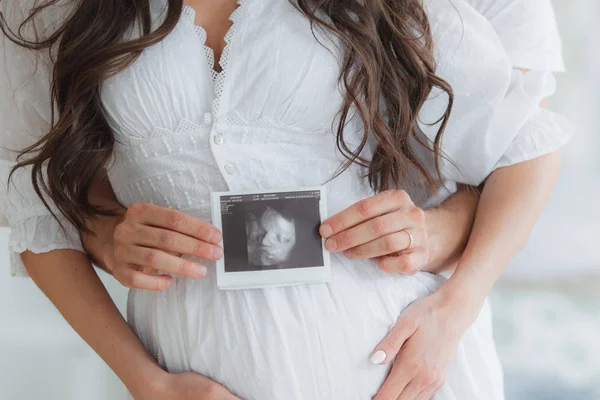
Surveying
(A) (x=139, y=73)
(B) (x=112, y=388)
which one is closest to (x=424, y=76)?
(A) (x=139, y=73)

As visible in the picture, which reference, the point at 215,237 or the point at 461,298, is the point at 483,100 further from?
the point at 215,237

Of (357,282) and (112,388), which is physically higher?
(357,282)

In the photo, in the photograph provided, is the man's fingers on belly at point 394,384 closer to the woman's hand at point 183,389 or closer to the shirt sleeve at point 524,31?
the woman's hand at point 183,389

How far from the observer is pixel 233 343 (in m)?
1.17

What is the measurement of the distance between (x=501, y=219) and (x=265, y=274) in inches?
18.9

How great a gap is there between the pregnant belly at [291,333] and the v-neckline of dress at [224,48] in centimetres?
32

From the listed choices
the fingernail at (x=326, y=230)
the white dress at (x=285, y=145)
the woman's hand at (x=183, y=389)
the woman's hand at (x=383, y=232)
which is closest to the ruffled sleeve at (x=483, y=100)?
the white dress at (x=285, y=145)

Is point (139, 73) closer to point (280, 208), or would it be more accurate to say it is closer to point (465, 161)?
point (280, 208)

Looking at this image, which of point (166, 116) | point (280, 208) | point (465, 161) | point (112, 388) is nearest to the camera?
point (280, 208)

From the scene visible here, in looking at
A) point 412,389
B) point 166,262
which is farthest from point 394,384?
point 166,262

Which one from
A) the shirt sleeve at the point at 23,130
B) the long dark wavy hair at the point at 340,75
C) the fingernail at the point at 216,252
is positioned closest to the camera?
the fingernail at the point at 216,252

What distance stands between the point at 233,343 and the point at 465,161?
56cm

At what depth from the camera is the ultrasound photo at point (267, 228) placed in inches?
44.2

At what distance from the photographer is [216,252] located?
3.68 feet
